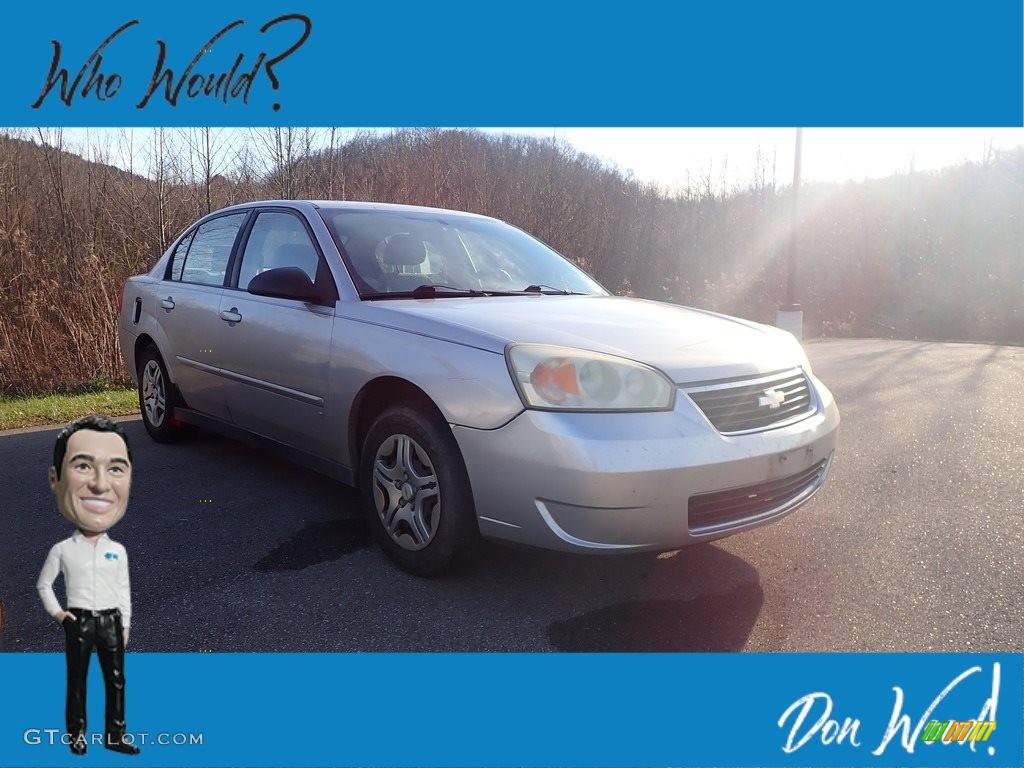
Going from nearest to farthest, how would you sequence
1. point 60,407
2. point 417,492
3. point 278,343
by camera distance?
point 417,492
point 278,343
point 60,407

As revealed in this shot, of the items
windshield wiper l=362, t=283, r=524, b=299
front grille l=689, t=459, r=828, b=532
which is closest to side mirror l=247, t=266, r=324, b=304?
windshield wiper l=362, t=283, r=524, b=299

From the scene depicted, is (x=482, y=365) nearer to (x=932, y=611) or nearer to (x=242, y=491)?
(x=932, y=611)

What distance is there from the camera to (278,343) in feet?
12.9

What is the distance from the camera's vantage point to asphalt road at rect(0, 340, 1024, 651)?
8.95ft

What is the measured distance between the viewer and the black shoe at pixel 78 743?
62.2 inches

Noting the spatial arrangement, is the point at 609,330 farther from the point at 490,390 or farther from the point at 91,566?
the point at 91,566

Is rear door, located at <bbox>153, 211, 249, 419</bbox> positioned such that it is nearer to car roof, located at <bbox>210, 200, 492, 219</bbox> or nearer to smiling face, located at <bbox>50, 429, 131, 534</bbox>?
car roof, located at <bbox>210, 200, 492, 219</bbox>

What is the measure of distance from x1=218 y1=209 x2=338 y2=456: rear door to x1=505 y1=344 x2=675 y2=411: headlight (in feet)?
4.03

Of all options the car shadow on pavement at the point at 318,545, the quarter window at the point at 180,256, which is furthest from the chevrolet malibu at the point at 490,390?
the quarter window at the point at 180,256

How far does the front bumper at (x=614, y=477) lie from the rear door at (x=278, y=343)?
1126 millimetres

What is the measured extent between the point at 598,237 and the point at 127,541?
844 inches

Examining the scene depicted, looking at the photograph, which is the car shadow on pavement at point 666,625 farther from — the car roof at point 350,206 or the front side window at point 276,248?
the car roof at point 350,206

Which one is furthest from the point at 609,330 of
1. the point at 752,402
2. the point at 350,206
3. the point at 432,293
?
the point at 350,206

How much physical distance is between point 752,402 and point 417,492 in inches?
55.5
